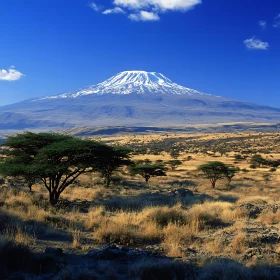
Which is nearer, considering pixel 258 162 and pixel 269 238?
pixel 269 238

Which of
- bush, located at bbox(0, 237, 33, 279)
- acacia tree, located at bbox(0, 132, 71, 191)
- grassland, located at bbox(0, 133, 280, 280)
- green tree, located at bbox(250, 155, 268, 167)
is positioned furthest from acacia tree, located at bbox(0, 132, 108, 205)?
green tree, located at bbox(250, 155, 268, 167)

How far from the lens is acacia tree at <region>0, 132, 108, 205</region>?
1598 centimetres

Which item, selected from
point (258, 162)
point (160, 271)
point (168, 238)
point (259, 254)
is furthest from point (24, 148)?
point (258, 162)

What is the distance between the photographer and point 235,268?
6.56 meters

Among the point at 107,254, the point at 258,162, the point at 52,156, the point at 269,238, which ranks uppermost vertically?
the point at 52,156

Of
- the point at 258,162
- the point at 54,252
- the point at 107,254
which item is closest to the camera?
the point at 54,252

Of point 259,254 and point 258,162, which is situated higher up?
point 259,254

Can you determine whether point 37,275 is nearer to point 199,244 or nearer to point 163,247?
point 163,247

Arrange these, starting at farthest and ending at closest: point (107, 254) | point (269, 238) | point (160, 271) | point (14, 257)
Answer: point (269, 238) < point (107, 254) < point (14, 257) < point (160, 271)

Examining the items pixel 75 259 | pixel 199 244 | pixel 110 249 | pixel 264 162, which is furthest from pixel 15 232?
pixel 264 162

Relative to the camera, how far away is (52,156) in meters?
16.6

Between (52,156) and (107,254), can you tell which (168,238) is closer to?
(107,254)

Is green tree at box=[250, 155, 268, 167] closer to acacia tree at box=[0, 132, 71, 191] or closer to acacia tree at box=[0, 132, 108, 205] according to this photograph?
acacia tree at box=[0, 132, 108, 205]

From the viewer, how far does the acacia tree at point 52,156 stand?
15977 millimetres
